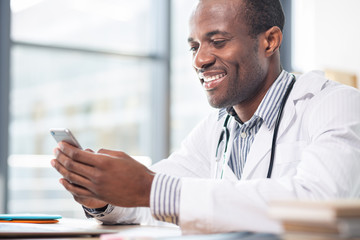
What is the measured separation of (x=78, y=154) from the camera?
43.3 inches

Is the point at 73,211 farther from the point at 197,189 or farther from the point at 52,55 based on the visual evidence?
the point at 197,189

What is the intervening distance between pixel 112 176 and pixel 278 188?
0.38m

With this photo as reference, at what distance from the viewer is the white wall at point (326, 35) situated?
4125 mm

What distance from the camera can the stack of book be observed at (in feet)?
2.08

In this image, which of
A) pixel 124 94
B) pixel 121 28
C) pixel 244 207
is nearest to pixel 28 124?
pixel 124 94

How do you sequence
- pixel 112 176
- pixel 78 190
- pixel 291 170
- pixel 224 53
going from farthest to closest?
pixel 224 53
pixel 291 170
pixel 78 190
pixel 112 176

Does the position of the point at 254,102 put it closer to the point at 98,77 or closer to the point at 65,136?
the point at 65,136

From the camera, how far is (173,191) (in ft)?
3.57

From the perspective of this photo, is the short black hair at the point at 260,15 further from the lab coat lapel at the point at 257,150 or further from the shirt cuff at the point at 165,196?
the shirt cuff at the point at 165,196

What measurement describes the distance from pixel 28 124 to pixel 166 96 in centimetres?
112

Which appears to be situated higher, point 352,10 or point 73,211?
point 352,10

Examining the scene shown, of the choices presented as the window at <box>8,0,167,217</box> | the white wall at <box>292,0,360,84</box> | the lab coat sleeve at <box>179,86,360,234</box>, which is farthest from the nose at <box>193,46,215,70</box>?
Answer: the white wall at <box>292,0,360,84</box>

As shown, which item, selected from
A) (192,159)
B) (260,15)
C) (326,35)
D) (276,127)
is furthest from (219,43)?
(326,35)

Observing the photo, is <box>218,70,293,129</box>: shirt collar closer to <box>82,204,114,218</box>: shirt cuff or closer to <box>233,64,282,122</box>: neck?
<box>233,64,282,122</box>: neck
